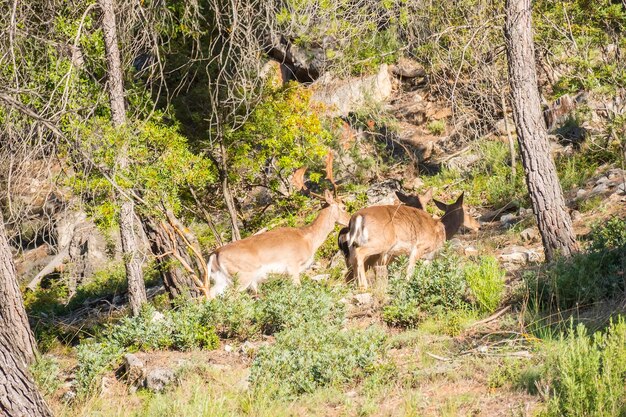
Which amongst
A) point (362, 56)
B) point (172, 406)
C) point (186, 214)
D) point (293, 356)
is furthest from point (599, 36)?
point (172, 406)

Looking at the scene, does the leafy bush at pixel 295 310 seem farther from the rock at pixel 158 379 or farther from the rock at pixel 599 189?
the rock at pixel 599 189

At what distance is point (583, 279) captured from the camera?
8.91 metres

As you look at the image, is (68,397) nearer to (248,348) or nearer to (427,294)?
(248,348)

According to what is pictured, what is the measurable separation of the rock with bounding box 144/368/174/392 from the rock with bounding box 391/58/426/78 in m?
18.8

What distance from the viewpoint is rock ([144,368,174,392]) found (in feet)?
27.2

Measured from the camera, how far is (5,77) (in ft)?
33.3

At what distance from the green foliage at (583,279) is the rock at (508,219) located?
209 inches

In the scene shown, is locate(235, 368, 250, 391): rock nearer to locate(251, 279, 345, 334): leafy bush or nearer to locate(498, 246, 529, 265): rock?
locate(251, 279, 345, 334): leafy bush

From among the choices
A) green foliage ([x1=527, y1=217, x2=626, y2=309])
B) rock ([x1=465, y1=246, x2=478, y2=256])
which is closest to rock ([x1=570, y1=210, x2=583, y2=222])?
rock ([x1=465, y1=246, x2=478, y2=256])

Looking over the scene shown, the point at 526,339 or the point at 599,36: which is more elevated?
the point at 599,36

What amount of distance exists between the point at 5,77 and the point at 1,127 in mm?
677

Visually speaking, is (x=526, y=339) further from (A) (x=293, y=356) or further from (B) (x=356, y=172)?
(B) (x=356, y=172)

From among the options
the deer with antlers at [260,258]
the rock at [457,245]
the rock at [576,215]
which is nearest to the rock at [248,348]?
the deer with antlers at [260,258]

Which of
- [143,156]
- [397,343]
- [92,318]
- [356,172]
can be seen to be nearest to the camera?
[397,343]
